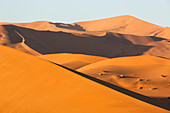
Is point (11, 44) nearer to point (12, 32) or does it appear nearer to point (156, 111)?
point (12, 32)

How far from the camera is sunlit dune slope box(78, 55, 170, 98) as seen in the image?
14.8 m

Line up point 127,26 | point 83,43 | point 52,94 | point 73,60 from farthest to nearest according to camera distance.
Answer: point 127,26
point 83,43
point 73,60
point 52,94

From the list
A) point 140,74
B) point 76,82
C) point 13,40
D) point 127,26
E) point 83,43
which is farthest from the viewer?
point 127,26

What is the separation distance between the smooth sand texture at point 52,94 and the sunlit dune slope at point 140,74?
7774 mm

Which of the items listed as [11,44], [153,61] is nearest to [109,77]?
[153,61]

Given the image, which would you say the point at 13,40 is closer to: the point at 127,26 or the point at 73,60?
the point at 73,60

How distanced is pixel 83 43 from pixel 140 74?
35908 mm

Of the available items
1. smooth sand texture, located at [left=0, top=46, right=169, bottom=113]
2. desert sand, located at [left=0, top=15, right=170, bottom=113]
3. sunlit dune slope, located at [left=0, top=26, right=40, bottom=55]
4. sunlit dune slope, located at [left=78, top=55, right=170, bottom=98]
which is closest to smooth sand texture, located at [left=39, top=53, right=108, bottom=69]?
desert sand, located at [left=0, top=15, right=170, bottom=113]

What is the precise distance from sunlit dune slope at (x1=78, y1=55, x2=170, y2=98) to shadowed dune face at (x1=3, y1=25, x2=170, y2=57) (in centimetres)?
2411

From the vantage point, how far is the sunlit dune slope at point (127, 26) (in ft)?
260

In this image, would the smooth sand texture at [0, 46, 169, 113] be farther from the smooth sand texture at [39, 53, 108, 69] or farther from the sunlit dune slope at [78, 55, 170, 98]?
the smooth sand texture at [39, 53, 108, 69]

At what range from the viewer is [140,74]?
55.7 feet

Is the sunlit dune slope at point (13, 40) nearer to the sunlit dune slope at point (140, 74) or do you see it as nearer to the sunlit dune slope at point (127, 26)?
the sunlit dune slope at point (140, 74)

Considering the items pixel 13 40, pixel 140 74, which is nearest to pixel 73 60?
pixel 140 74
